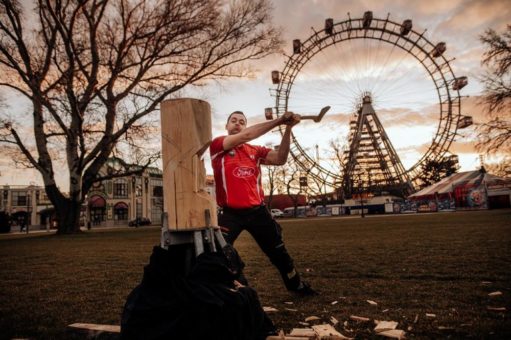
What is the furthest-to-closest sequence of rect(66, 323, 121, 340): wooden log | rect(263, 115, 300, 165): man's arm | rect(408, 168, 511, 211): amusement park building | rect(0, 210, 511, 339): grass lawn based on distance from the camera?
rect(408, 168, 511, 211): amusement park building, rect(263, 115, 300, 165): man's arm, rect(0, 210, 511, 339): grass lawn, rect(66, 323, 121, 340): wooden log

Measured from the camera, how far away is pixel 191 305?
1618 millimetres

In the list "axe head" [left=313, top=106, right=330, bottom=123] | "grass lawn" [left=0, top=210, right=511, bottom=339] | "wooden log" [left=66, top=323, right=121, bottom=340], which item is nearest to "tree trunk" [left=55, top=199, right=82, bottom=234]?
"grass lawn" [left=0, top=210, right=511, bottom=339]

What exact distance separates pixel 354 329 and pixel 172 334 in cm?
133

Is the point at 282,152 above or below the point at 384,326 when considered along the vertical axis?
above

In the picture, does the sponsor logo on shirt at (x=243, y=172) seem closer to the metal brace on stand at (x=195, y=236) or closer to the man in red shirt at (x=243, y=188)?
the man in red shirt at (x=243, y=188)

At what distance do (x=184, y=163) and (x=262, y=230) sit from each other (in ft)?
5.04

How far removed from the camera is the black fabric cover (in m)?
1.61

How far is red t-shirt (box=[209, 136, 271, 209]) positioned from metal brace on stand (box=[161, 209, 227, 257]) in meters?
1.18

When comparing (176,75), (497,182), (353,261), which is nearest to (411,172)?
(497,182)

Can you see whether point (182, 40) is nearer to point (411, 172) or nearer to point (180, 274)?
point (180, 274)

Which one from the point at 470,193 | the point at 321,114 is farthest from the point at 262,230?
the point at 470,193

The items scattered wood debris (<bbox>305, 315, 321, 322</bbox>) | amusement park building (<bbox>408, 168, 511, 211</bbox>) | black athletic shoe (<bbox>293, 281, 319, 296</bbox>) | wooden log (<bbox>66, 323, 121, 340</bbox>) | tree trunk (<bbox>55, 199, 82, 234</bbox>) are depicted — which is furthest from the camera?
amusement park building (<bbox>408, 168, 511, 211</bbox>)

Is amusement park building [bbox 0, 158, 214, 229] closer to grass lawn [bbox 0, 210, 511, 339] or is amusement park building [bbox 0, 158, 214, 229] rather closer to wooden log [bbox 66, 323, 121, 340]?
grass lawn [bbox 0, 210, 511, 339]

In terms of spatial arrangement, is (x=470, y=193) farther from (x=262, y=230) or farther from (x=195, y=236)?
(x=195, y=236)
